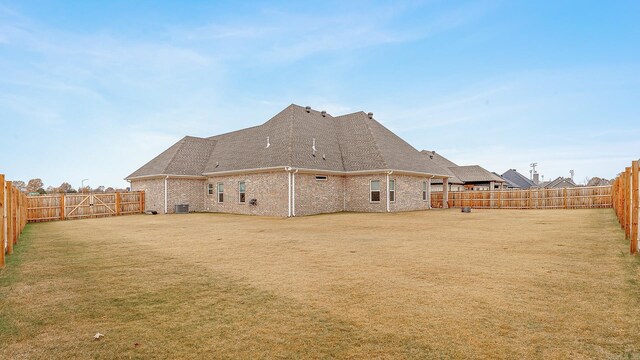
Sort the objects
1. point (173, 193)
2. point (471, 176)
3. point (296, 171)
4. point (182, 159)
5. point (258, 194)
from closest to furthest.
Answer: point (296, 171), point (258, 194), point (173, 193), point (182, 159), point (471, 176)

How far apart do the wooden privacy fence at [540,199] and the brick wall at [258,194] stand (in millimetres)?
17236

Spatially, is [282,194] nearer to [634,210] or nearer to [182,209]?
[182,209]

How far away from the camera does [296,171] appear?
2159cm

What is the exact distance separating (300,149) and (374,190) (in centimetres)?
621

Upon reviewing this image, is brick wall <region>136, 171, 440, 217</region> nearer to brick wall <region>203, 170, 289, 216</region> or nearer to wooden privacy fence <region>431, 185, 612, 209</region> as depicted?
brick wall <region>203, 170, 289, 216</region>

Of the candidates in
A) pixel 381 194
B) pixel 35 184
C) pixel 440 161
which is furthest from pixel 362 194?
pixel 35 184

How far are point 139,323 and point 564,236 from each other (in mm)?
12947

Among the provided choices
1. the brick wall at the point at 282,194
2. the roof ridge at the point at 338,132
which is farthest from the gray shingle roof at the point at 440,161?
the roof ridge at the point at 338,132

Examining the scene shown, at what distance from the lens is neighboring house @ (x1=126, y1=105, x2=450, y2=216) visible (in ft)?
74.0

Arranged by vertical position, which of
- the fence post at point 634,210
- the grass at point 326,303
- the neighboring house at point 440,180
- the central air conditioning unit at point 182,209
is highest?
the neighboring house at point 440,180

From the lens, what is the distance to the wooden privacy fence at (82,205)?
2139 centimetres

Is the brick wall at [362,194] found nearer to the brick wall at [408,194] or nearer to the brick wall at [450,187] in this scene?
the brick wall at [408,194]

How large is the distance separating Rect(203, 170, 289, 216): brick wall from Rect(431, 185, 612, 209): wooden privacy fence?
679 inches

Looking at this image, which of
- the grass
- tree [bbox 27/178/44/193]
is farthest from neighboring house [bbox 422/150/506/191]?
tree [bbox 27/178/44/193]
